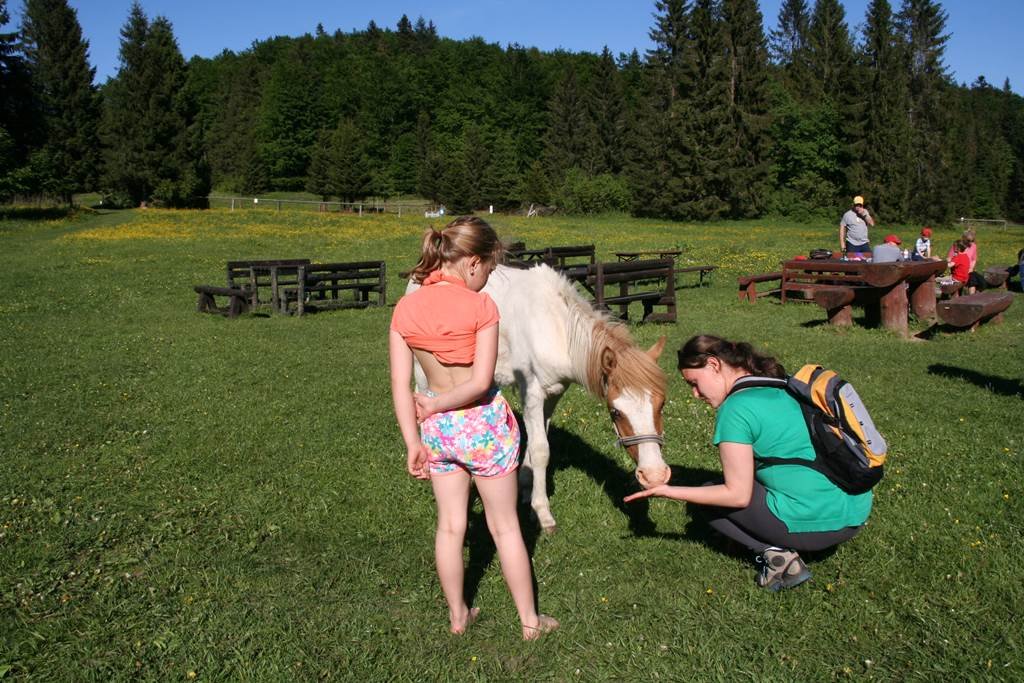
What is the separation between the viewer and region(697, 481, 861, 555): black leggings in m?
4.10

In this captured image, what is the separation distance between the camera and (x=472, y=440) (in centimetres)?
345

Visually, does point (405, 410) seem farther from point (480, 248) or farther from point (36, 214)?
point (36, 214)

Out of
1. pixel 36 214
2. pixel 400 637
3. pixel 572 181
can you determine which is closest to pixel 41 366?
pixel 400 637

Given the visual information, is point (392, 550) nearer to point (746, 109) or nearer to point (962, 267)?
point (962, 267)

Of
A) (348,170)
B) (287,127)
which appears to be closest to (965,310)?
(348,170)

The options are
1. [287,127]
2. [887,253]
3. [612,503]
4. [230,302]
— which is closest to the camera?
[612,503]

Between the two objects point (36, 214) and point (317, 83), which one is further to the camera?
point (317, 83)

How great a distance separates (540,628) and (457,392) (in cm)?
135

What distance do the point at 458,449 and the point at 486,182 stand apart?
66061 mm

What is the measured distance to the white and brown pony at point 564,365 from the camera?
4.41 m

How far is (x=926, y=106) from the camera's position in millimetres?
56344

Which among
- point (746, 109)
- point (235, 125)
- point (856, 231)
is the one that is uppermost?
point (235, 125)

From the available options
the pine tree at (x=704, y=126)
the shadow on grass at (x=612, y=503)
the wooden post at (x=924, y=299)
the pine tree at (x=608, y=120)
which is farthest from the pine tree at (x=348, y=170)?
the shadow on grass at (x=612, y=503)

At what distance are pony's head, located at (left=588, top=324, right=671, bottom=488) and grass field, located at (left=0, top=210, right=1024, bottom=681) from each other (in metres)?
0.71
